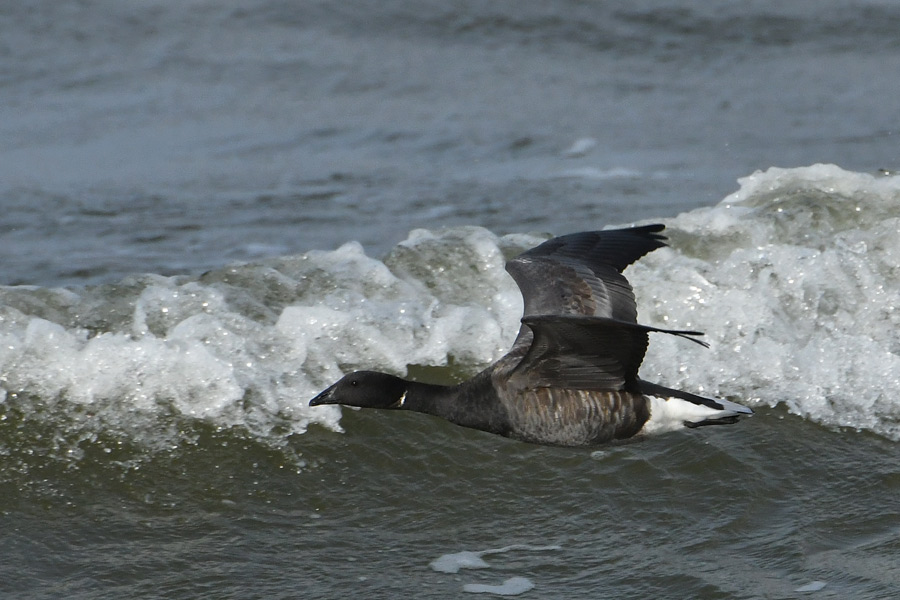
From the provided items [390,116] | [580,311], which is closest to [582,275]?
[580,311]

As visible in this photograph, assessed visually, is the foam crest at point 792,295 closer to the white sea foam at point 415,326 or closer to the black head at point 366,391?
the white sea foam at point 415,326

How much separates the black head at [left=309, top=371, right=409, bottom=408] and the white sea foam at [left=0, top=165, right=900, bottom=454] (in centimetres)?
95

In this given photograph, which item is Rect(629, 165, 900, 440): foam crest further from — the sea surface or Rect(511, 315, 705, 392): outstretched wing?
Rect(511, 315, 705, 392): outstretched wing

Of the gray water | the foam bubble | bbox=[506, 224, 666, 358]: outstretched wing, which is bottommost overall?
the foam bubble

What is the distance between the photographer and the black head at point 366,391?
5.38m

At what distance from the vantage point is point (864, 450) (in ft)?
20.5

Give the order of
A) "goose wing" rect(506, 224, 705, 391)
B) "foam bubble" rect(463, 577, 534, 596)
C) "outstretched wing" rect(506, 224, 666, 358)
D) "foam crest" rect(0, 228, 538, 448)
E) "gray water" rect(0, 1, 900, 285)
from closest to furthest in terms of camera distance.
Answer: "foam bubble" rect(463, 577, 534, 596) → "goose wing" rect(506, 224, 705, 391) → "outstretched wing" rect(506, 224, 666, 358) → "foam crest" rect(0, 228, 538, 448) → "gray water" rect(0, 1, 900, 285)

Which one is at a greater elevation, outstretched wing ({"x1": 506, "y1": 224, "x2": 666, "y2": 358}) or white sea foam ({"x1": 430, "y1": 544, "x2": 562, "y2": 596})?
outstretched wing ({"x1": 506, "y1": 224, "x2": 666, "y2": 358})

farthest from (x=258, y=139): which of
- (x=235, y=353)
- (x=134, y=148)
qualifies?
(x=235, y=353)

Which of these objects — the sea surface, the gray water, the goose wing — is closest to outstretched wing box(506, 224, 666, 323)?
the goose wing

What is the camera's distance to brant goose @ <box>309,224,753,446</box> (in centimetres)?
523

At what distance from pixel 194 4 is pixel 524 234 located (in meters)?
7.69

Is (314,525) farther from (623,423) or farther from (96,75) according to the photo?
(96,75)

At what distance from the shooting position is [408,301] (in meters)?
7.51
